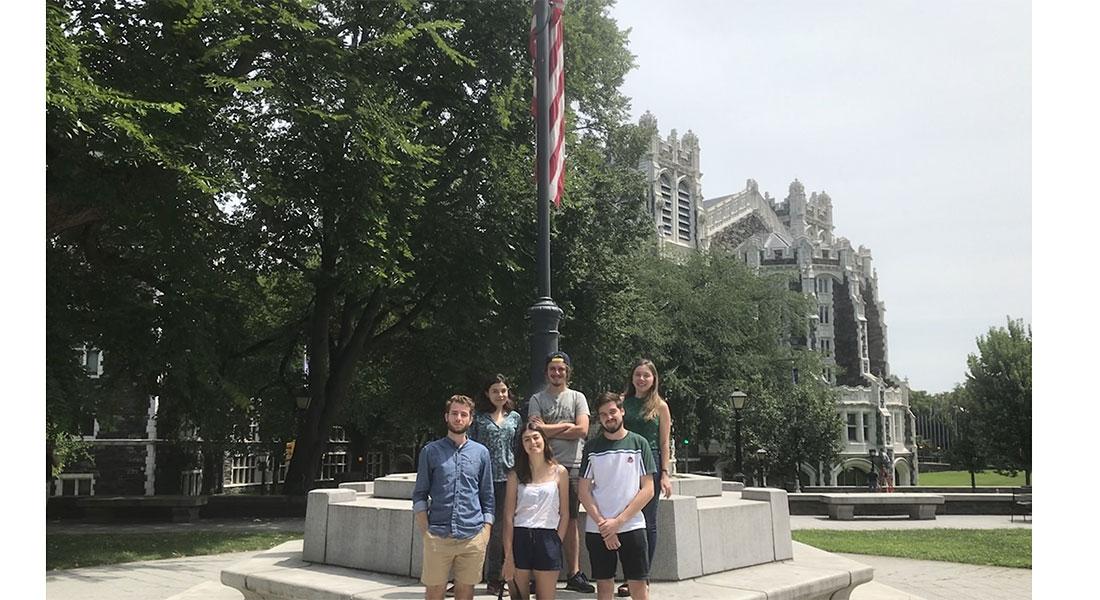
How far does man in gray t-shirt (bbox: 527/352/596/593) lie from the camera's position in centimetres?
748

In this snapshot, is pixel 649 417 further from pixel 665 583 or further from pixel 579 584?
pixel 665 583

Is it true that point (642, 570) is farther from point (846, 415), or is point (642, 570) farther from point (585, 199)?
point (846, 415)

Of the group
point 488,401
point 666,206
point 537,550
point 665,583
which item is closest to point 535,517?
point 537,550

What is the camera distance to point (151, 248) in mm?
16688

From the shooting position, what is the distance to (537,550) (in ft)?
22.5

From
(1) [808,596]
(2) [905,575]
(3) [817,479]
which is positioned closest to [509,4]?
(2) [905,575]

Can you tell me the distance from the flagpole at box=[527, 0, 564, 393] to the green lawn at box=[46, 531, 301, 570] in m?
9.49

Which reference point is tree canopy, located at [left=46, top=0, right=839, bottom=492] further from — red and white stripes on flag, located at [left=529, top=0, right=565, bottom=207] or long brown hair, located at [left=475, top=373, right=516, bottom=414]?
long brown hair, located at [left=475, top=373, right=516, bottom=414]

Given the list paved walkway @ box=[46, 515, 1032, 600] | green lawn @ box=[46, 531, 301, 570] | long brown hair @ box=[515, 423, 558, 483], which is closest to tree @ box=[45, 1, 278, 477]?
green lawn @ box=[46, 531, 301, 570]

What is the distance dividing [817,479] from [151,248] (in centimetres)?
6002

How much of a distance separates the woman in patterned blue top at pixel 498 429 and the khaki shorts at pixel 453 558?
60 centimetres

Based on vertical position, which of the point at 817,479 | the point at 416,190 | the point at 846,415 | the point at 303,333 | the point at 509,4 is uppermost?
the point at 509,4

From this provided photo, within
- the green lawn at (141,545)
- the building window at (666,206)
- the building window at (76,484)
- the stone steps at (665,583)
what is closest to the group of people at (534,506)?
the stone steps at (665,583)

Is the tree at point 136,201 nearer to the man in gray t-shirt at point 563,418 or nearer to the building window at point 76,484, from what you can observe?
the man in gray t-shirt at point 563,418
